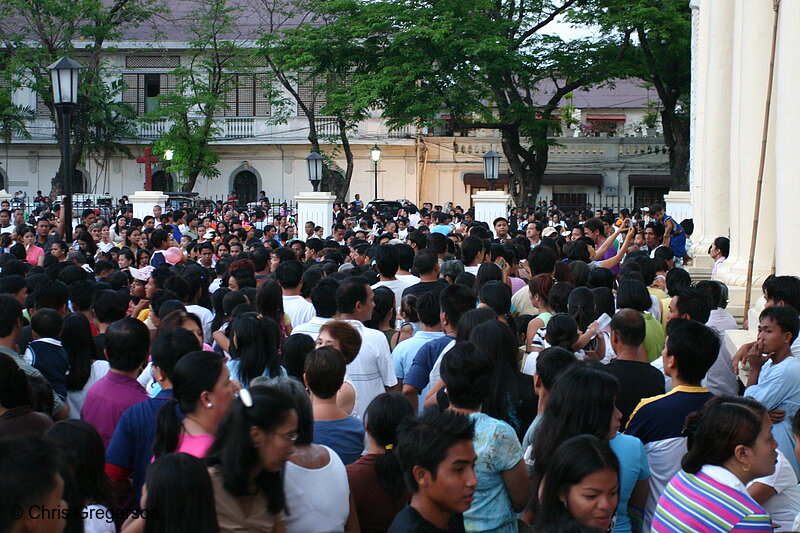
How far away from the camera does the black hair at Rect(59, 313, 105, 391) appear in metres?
6.00

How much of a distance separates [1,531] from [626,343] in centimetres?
382

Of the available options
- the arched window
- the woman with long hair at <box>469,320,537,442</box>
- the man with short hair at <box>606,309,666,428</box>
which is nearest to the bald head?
the man with short hair at <box>606,309,666,428</box>

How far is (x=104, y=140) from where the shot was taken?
4303 cm

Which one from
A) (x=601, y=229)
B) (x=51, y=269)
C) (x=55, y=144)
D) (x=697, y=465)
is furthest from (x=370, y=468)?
(x=55, y=144)

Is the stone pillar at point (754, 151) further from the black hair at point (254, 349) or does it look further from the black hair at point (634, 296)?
the black hair at point (254, 349)

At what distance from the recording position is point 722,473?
397 centimetres

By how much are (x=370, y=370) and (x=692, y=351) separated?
2024 mm

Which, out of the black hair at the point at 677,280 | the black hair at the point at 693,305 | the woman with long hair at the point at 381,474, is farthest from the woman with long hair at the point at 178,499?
the black hair at the point at 677,280

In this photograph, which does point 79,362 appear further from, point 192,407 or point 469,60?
point 469,60

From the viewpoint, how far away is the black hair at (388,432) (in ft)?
14.1

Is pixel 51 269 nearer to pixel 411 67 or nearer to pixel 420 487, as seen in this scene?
Result: pixel 420 487

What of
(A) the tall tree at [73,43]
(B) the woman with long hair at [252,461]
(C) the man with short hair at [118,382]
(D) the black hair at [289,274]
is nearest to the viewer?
(B) the woman with long hair at [252,461]

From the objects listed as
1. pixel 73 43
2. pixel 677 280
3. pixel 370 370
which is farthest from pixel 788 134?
pixel 73 43

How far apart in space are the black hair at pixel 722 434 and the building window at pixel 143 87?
43076 mm
